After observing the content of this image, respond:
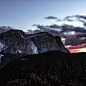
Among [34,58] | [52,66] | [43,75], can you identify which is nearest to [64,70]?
[52,66]

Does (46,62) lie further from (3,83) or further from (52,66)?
(3,83)

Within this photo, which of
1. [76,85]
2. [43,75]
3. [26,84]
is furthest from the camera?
[43,75]

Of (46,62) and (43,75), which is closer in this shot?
(43,75)

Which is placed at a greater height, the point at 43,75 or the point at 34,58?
the point at 34,58

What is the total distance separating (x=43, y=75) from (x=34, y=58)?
3861 cm

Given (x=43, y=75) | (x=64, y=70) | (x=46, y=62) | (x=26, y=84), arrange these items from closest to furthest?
(x=26, y=84) < (x=43, y=75) < (x=64, y=70) < (x=46, y=62)

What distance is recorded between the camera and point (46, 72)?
158 metres

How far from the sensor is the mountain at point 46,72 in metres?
140

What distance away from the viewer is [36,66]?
545 ft

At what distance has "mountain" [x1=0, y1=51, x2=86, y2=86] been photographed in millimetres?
139500

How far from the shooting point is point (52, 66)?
170750mm

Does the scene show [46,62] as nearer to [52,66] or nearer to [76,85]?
[52,66]

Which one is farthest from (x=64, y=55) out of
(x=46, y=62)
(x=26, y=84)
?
(x=26, y=84)

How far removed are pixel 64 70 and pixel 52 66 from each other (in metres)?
12.8
